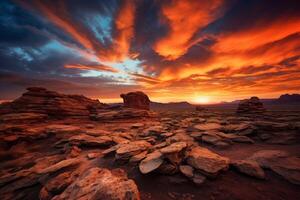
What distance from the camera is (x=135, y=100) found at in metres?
31.5

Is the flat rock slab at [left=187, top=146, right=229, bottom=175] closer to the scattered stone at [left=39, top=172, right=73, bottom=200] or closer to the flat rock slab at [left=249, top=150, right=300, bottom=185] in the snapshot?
the flat rock slab at [left=249, top=150, right=300, bottom=185]

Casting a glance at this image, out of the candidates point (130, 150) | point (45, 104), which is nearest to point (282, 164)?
point (130, 150)

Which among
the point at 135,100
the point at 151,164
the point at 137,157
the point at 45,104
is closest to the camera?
the point at 151,164

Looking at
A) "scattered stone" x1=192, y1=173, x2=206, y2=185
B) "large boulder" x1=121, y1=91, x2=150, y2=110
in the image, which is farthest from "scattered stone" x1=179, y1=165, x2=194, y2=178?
A: "large boulder" x1=121, y1=91, x2=150, y2=110

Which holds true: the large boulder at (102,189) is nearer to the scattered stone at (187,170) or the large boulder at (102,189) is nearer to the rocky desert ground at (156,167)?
the rocky desert ground at (156,167)

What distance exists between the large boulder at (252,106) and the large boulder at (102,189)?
43.9 m

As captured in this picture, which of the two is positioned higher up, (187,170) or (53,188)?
(187,170)

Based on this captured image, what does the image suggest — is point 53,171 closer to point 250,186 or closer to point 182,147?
point 182,147

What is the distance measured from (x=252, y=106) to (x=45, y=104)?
163 feet

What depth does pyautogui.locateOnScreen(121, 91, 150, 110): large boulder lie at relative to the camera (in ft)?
102

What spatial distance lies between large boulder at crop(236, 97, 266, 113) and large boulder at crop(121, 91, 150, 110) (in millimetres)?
29664

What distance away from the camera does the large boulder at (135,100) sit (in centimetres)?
3109

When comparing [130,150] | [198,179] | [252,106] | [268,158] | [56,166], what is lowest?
[56,166]

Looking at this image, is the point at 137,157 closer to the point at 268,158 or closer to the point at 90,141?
the point at 90,141
